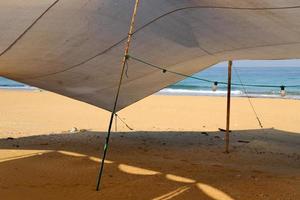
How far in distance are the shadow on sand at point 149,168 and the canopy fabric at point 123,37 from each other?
1127 millimetres

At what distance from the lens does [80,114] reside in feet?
46.6

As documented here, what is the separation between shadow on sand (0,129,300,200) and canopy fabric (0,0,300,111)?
1.13 metres

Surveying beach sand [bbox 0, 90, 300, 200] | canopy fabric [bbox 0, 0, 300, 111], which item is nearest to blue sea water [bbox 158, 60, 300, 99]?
beach sand [bbox 0, 90, 300, 200]

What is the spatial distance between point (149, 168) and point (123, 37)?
1771mm

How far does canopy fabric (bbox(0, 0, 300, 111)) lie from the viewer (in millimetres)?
4035

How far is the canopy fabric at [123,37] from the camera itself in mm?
4035

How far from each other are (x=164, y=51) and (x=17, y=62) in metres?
1.88

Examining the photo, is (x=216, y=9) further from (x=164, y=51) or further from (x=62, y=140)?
(x=62, y=140)

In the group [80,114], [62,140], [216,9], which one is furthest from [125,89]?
[80,114]

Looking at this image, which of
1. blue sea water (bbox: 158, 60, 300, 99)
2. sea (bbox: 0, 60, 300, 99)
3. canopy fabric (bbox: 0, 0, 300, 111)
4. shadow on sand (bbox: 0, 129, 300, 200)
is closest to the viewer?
canopy fabric (bbox: 0, 0, 300, 111)

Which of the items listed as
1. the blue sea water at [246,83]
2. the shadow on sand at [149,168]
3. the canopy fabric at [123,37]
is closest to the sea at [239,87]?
the blue sea water at [246,83]

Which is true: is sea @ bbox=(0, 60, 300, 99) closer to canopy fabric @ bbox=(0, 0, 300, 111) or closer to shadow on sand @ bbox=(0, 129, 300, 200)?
shadow on sand @ bbox=(0, 129, 300, 200)

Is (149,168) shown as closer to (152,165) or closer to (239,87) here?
(152,165)

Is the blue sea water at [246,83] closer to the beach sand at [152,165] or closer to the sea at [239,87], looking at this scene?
the sea at [239,87]
